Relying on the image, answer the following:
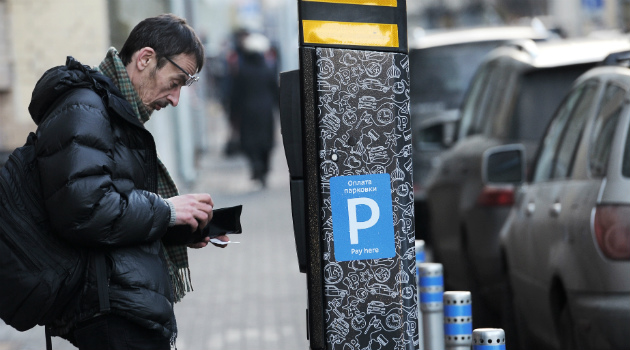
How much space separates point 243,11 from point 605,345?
125 feet

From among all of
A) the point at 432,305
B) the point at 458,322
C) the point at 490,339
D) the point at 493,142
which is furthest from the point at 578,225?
the point at 493,142

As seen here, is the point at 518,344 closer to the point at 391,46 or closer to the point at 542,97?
the point at 542,97

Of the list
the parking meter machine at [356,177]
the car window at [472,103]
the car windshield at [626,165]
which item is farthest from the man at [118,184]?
the car window at [472,103]

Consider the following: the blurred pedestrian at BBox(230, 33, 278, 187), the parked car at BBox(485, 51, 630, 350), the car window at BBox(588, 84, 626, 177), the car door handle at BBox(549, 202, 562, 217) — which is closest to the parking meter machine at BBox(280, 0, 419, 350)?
the parked car at BBox(485, 51, 630, 350)

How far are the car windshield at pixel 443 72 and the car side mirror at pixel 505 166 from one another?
5.54 metres

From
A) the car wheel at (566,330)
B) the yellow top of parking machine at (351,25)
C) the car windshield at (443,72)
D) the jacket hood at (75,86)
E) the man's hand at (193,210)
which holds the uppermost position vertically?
the car windshield at (443,72)

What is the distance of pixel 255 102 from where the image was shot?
762 inches

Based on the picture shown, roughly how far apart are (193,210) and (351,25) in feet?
2.50

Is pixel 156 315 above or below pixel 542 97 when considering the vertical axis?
below

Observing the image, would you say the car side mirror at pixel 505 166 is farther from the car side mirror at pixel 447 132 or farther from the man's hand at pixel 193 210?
the man's hand at pixel 193 210

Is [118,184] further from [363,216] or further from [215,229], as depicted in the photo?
[363,216]

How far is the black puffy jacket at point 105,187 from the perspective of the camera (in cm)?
347

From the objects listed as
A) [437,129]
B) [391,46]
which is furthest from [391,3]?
[437,129]

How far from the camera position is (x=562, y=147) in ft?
21.4
